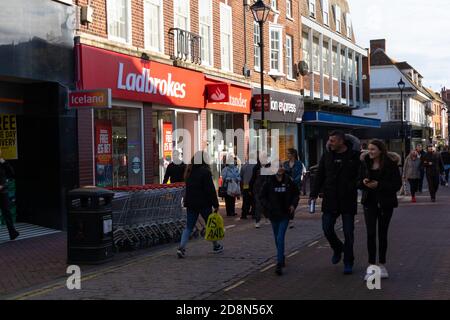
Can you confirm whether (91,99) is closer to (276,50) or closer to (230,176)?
(230,176)

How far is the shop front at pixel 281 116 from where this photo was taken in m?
24.4

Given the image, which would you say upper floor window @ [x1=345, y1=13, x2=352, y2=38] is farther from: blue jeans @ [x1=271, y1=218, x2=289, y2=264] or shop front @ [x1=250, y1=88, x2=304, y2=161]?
blue jeans @ [x1=271, y1=218, x2=289, y2=264]

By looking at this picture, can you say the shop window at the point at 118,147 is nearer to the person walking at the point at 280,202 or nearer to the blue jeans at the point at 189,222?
the blue jeans at the point at 189,222

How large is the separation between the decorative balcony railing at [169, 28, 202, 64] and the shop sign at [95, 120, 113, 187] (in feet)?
12.5

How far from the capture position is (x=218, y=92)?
20062 mm

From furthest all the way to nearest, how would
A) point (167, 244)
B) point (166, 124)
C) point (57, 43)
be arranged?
point (166, 124), point (57, 43), point (167, 244)

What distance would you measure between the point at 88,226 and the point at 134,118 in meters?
7.76

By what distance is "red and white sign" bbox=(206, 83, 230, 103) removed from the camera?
20047 millimetres

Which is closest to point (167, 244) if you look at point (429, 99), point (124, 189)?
point (124, 189)

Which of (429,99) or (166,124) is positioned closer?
(166,124)

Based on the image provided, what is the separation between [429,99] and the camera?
245 feet

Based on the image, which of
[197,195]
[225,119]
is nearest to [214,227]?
[197,195]
